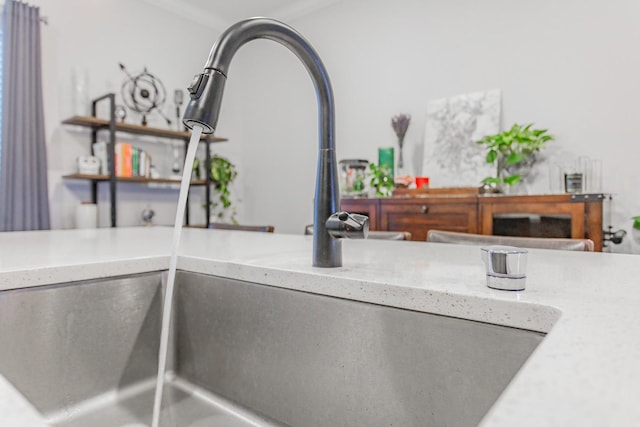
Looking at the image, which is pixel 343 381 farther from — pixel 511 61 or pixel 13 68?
pixel 13 68

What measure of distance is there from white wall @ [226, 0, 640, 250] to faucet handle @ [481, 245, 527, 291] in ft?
8.08

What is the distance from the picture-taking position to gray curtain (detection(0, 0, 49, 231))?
9.35ft

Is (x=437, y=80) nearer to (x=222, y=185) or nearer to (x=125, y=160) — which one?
(x=222, y=185)

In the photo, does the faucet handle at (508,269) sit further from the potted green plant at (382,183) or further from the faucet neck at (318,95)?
the potted green plant at (382,183)

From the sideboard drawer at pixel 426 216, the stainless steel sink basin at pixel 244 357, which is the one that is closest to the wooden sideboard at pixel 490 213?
the sideboard drawer at pixel 426 216

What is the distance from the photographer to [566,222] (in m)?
2.09

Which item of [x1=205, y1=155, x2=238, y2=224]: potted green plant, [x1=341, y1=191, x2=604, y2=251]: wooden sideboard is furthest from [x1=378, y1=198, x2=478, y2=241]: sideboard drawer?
[x1=205, y1=155, x2=238, y2=224]: potted green plant

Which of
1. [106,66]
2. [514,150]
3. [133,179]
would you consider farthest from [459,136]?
[106,66]

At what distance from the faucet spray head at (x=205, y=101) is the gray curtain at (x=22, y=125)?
301 centimetres

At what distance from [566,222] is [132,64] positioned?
3.46 m

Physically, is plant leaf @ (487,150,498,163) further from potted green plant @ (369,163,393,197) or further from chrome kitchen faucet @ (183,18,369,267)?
chrome kitchen faucet @ (183,18,369,267)

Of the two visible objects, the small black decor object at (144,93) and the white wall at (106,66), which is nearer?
the white wall at (106,66)

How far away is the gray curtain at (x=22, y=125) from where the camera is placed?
112 inches

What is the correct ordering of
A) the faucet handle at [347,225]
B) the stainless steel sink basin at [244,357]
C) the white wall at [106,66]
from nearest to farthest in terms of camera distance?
the stainless steel sink basin at [244,357] → the faucet handle at [347,225] → the white wall at [106,66]
